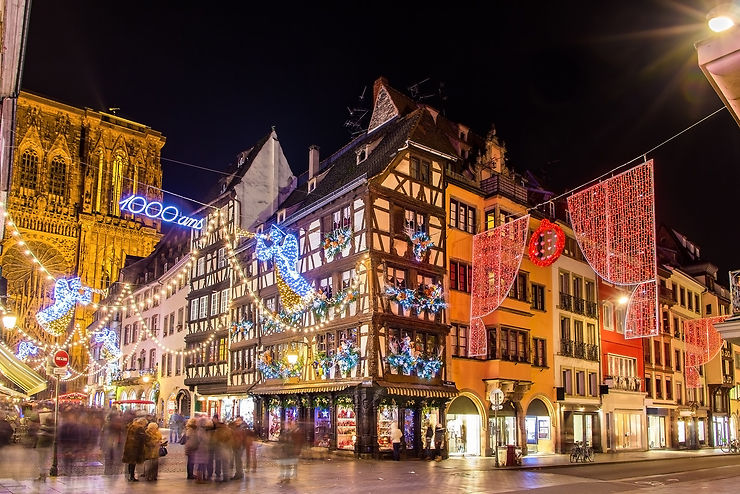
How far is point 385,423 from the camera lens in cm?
2877

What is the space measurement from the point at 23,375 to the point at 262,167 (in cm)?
2041

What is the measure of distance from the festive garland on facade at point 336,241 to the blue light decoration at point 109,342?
30877 mm

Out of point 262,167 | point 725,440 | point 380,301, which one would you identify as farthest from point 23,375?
point 725,440

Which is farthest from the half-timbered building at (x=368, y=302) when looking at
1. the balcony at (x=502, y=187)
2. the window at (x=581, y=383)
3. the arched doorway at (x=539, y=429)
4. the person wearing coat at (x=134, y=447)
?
the window at (x=581, y=383)

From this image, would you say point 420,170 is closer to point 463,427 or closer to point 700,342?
point 463,427

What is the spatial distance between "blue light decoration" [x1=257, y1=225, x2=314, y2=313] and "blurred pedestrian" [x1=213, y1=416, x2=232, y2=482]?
1297cm

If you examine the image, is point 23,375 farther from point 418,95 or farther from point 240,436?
point 418,95

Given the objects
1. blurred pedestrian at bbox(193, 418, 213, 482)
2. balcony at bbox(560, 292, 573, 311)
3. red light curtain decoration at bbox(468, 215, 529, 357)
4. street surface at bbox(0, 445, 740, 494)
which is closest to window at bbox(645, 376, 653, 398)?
balcony at bbox(560, 292, 573, 311)

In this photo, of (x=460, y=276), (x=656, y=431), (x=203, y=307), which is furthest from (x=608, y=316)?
(x=203, y=307)

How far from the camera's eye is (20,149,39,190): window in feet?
280

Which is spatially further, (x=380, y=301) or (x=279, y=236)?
(x=279, y=236)

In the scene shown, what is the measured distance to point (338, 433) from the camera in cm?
2997

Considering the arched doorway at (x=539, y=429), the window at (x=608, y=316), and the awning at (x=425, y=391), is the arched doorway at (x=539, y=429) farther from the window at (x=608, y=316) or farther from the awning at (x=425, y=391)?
the window at (x=608, y=316)

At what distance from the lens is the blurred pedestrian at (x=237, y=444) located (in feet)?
61.2
